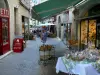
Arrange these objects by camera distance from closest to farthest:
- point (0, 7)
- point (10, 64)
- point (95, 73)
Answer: point (95, 73)
point (10, 64)
point (0, 7)

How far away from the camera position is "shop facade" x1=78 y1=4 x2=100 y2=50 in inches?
528

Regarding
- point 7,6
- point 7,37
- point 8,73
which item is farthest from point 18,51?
point 8,73

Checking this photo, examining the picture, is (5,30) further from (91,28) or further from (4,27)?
(91,28)

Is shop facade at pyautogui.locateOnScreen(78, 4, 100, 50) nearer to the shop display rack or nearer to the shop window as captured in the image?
the shop display rack

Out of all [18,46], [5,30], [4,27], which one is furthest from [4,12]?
[18,46]

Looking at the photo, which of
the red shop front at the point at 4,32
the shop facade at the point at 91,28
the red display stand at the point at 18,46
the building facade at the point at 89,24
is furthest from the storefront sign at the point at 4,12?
the shop facade at the point at 91,28

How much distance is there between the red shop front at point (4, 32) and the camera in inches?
586

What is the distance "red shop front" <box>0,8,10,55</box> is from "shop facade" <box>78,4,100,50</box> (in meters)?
5.14

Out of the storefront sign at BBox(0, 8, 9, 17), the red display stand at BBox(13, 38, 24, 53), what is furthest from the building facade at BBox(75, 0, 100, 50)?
the storefront sign at BBox(0, 8, 9, 17)

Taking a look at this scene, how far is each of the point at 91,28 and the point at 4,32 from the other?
5591mm

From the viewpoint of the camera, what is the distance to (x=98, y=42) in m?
13.4

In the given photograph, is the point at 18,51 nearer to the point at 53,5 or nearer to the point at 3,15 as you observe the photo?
the point at 3,15

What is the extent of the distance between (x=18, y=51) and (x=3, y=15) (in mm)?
3285

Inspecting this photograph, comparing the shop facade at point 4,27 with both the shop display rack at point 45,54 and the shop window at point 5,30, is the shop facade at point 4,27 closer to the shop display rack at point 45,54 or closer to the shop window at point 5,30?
the shop window at point 5,30
